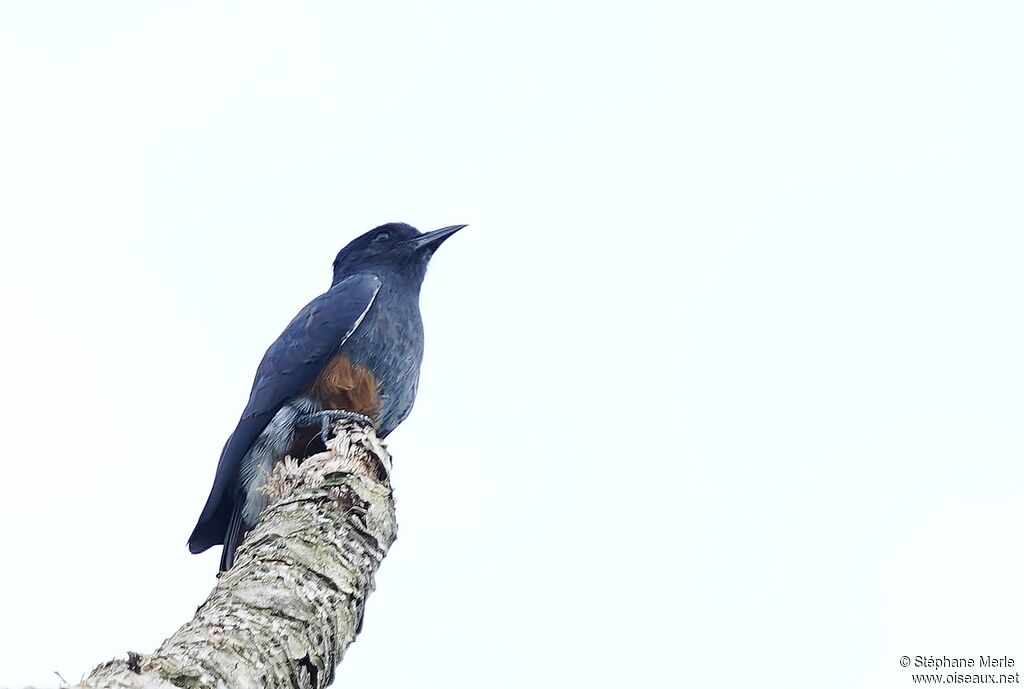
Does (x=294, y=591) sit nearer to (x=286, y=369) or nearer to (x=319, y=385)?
(x=319, y=385)

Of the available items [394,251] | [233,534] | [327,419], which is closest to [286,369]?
[327,419]

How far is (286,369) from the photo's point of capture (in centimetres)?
765

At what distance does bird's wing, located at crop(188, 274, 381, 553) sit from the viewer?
722 centimetres

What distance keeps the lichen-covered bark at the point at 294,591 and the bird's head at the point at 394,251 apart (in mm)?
3662

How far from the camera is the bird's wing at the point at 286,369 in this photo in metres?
7.22

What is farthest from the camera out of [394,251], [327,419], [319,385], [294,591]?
[394,251]

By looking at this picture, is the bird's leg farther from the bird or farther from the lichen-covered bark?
the lichen-covered bark

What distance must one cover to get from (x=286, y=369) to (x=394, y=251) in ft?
6.28

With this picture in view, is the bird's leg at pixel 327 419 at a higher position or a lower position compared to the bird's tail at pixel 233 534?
higher

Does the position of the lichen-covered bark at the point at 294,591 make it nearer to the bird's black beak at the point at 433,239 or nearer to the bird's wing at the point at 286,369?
the bird's wing at the point at 286,369

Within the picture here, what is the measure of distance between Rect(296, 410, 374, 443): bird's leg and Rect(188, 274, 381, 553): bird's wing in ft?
0.84

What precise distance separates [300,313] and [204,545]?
1848mm

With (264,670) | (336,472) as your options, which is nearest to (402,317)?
(336,472)

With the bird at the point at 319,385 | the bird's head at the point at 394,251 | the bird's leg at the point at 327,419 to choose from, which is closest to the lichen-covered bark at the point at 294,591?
the bird's leg at the point at 327,419
